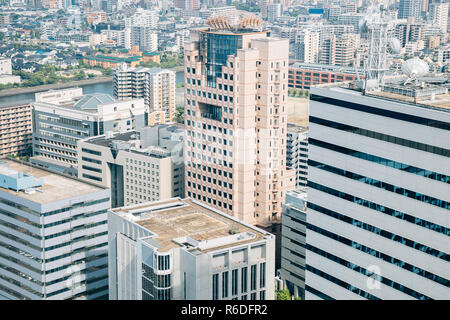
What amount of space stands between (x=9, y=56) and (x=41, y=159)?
15923 mm

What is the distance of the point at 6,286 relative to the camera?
9.32 m

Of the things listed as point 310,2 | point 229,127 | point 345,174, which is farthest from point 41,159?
point 310,2

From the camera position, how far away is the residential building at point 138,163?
465 inches

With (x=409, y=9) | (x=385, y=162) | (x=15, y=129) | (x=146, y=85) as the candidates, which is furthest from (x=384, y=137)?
(x=409, y=9)

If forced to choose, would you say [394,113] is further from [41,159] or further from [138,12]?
[138,12]

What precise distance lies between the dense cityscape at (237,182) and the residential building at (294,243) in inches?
1.0

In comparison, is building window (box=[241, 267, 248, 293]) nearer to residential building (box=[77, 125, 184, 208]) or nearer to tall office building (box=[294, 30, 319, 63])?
residential building (box=[77, 125, 184, 208])

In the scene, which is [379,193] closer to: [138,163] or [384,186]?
[384,186]

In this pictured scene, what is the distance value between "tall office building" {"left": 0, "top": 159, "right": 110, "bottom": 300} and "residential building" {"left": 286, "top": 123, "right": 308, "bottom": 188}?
246 inches

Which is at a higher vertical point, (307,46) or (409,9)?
(409,9)

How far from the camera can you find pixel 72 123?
51.6 feet

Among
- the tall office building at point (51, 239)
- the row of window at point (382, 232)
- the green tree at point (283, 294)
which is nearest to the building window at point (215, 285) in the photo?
the row of window at point (382, 232)

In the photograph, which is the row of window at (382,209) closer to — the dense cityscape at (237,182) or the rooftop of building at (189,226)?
the dense cityscape at (237,182)

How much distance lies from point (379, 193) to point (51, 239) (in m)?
4.97
